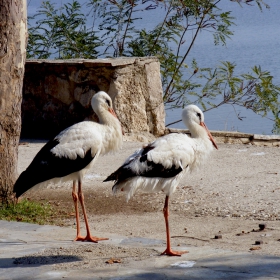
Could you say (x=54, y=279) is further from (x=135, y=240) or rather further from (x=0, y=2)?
(x=0, y=2)

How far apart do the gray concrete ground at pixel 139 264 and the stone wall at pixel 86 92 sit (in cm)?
558

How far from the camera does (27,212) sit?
7.16m

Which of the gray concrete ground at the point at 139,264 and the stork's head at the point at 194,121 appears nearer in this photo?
the gray concrete ground at the point at 139,264

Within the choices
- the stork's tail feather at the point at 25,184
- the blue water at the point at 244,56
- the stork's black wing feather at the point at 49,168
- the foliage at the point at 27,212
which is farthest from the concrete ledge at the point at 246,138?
the stork's tail feather at the point at 25,184

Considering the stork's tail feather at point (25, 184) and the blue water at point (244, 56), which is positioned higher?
the blue water at point (244, 56)

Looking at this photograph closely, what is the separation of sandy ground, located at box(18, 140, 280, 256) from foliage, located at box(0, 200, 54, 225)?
15cm

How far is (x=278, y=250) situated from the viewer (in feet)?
17.8

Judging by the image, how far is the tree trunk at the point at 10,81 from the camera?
7.11m

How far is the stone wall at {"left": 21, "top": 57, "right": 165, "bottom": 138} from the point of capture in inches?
431

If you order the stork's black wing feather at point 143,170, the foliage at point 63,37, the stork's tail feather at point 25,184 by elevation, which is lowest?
the stork's tail feather at point 25,184

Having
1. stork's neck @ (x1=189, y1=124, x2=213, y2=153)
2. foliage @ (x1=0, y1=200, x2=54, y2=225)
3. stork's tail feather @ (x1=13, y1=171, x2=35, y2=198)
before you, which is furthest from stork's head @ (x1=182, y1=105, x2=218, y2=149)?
foliage @ (x1=0, y1=200, x2=54, y2=225)

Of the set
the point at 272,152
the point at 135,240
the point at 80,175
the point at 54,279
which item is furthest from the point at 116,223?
the point at 272,152

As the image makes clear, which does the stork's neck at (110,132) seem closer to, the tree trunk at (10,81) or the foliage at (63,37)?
the tree trunk at (10,81)

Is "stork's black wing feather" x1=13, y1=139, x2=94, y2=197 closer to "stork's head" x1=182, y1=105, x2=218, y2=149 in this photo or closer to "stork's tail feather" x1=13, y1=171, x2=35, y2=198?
"stork's tail feather" x1=13, y1=171, x2=35, y2=198
